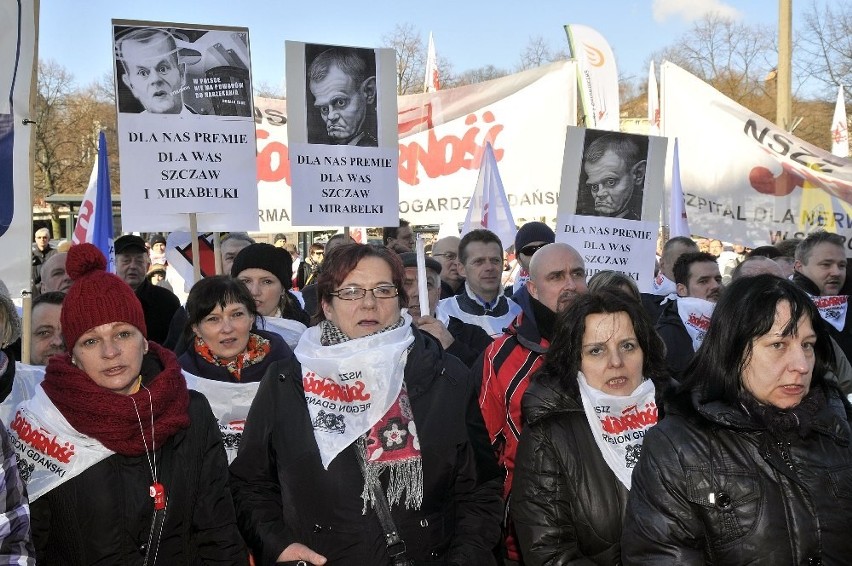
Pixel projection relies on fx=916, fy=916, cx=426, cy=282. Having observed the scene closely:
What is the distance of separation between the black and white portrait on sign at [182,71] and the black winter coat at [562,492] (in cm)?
394

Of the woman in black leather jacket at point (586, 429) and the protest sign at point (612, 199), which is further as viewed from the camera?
the protest sign at point (612, 199)

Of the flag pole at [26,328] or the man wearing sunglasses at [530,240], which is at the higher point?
the man wearing sunglasses at [530,240]

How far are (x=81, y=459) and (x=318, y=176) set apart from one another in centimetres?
399

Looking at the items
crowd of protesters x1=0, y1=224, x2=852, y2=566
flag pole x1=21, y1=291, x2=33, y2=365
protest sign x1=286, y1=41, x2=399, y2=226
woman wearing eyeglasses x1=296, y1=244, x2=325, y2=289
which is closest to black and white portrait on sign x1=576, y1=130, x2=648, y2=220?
protest sign x1=286, y1=41, x2=399, y2=226

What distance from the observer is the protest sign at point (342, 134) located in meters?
6.71

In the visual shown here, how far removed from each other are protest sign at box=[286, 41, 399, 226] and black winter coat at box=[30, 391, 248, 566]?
3593 mm

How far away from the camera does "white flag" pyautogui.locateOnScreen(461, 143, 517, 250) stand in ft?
30.8

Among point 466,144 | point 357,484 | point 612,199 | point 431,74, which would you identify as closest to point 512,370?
point 357,484

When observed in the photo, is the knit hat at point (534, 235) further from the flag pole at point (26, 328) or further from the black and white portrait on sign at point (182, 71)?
the flag pole at point (26, 328)

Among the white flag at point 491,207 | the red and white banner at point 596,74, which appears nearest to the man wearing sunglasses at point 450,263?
the white flag at point 491,207

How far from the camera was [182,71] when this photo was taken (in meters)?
6.23

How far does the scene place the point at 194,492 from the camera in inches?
122

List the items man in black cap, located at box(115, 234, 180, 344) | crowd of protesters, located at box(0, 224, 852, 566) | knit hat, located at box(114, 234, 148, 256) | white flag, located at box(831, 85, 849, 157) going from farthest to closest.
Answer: white flag, located at box(831, 85, 849, 157), knit hat, located at box(114, 234, 148, 256), man in black cap, located at box(115, 234, 180, 344), crowd of protesters, located at box(0, 224, 852, 566)

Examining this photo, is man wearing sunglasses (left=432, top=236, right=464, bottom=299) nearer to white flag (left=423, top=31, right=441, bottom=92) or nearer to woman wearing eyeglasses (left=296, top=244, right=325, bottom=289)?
woman wearing eyeglasses (left=296, top=244, right=325, bottom=289)
